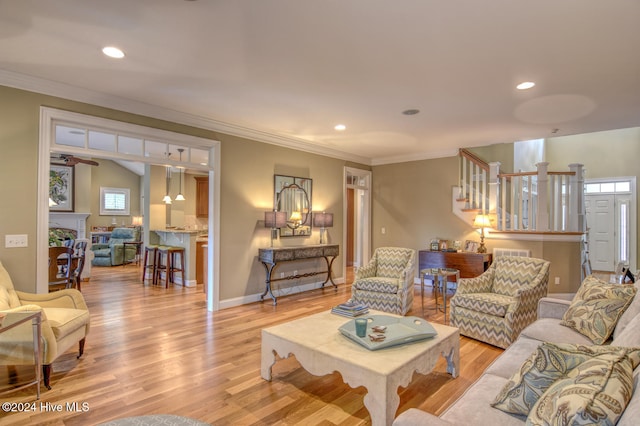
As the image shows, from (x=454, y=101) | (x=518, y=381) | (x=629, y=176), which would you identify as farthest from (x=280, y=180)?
(x=629, y=176)

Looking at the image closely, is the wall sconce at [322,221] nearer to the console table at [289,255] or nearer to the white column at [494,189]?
the console table at [289,255]

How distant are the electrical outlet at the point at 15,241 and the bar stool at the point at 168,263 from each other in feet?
9.68

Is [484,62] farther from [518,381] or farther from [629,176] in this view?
[629,176]

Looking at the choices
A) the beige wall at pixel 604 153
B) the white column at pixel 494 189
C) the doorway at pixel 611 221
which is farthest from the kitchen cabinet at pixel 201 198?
the doorway at pixel 611 221

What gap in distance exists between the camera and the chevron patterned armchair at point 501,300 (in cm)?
336

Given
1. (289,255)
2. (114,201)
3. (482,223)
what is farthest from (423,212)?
(114,201)

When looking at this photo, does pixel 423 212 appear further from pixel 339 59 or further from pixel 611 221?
pixel 611 221

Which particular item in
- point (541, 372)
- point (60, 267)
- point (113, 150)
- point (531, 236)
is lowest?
point (60, 267)

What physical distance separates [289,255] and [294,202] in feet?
3.31

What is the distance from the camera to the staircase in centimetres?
529

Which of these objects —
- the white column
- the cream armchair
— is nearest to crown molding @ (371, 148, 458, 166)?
the white column

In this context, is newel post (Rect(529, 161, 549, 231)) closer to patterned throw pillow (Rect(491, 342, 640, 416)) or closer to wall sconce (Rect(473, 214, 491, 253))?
wall sconce (Rect(473, 214, 491, 253))

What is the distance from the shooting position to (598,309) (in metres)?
2.33

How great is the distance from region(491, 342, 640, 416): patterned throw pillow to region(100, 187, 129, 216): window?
1260 centimetres
